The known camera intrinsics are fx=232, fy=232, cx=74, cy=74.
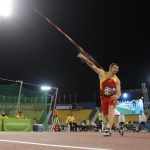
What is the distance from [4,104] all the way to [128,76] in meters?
23.5

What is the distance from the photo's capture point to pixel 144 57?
28.4 m

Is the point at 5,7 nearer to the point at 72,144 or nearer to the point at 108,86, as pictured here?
the point at 108,86

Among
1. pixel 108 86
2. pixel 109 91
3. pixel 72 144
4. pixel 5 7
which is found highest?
pixel 5 7

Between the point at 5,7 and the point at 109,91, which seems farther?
the point at 5,7

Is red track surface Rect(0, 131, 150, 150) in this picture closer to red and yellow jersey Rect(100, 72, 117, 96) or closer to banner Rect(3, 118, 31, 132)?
red and yellow jersey Rect(100, 72, 117, 96)

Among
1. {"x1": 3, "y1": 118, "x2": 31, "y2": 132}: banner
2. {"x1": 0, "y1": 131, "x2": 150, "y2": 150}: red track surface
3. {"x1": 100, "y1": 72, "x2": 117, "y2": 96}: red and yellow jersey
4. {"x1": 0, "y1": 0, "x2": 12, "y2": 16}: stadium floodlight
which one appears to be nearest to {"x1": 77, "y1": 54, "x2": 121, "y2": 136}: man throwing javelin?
{"x1": 100, "y1": 72, "x2": 117, "y2": 96}: red and yellow jersey

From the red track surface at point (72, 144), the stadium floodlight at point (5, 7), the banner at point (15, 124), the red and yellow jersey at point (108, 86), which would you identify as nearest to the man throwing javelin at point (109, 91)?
the red and yellow jersey at point (108, 86)

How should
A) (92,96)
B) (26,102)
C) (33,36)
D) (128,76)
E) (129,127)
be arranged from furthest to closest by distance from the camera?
1. (92,96)
2. (128,76)
3. (33,36)
4. (129,127)
5. (26,102)

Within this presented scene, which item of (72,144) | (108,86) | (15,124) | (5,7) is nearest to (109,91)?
(108,86)

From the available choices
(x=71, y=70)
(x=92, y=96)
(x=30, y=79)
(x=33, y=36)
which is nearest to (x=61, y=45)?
(x=33, y=36)

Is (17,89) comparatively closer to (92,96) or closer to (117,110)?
(117,110)

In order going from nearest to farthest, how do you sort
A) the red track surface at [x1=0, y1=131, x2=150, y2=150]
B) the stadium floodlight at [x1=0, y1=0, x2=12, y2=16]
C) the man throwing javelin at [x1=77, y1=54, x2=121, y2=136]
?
the red track surface at [x1=0, y1=131, x2=150, y2=150] < the man throwing javelin at [x1=77, y1=54, x2=121, y2=136] < the stadium floodlight at [x1=0, y1=0, x2=12, y2=16]

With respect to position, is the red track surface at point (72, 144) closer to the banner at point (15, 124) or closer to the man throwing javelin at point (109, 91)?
the man throwing javelin at point (109, 91)

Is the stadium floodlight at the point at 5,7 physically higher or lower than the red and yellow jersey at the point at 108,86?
higher
